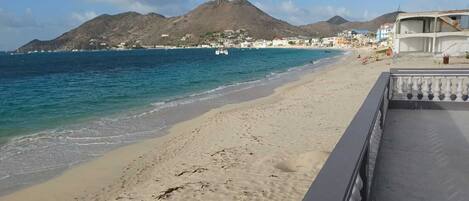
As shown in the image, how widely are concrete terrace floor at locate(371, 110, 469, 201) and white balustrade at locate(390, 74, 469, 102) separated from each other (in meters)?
0.70

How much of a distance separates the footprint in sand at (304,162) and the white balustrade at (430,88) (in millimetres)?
2393

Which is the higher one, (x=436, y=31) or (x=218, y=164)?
(x=436, y=31)

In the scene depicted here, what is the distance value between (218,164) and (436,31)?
40.1 meters

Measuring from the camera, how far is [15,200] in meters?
8.60

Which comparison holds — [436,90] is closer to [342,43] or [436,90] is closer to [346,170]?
[346,170]

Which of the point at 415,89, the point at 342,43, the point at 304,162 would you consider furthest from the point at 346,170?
the point at 342,43

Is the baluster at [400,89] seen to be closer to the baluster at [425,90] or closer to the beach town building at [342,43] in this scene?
the baluster at [425,90]

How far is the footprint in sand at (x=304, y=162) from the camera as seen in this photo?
26.2 ft

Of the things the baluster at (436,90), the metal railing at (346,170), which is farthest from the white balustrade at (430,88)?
the metal railing at (346,170)

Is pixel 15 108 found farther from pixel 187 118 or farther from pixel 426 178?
pixel 426 178

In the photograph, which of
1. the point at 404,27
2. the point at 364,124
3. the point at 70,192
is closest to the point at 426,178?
the point at 364,124

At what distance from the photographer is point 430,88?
8.91 m

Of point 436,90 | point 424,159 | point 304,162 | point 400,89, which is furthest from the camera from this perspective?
point 400,89

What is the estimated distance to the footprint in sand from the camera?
7.98 metres
